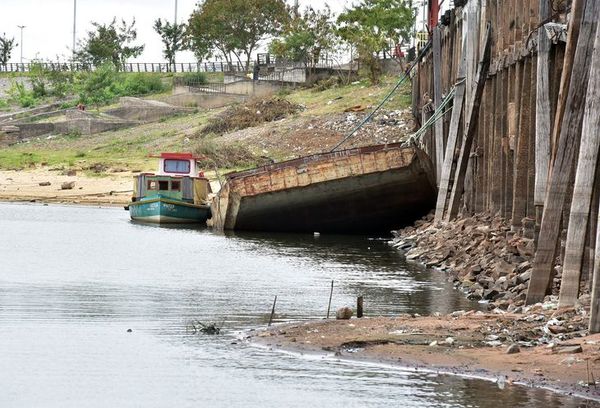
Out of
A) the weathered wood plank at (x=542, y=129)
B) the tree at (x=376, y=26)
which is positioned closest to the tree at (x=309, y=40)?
the tree at (x=376, y=26)

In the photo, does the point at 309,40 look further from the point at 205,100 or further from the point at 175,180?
the point at 175,180

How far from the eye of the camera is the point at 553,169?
1980cm

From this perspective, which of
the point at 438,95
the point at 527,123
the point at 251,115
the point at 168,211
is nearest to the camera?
the point at 527,123

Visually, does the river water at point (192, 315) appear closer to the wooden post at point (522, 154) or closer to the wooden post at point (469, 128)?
the wooden post at point (522, 154)

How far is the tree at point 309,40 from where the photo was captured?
89.0 m

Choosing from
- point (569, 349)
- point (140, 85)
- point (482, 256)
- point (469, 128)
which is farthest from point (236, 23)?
point (569, 349)

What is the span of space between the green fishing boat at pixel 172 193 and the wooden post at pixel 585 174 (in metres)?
32.8

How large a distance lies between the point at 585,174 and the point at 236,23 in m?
86.8

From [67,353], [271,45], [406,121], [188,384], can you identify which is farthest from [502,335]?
[271,45]

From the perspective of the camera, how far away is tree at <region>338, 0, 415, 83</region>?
3061 inches

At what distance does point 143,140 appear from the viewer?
7312 cm

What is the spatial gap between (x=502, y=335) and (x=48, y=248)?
23166mm

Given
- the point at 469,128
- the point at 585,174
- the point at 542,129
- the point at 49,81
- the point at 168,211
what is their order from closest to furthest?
the point at 585,174
the point at 542,129
the point at 469,128
the point at 168,211
the point at 49,81

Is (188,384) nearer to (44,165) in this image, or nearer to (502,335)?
(502,335)
